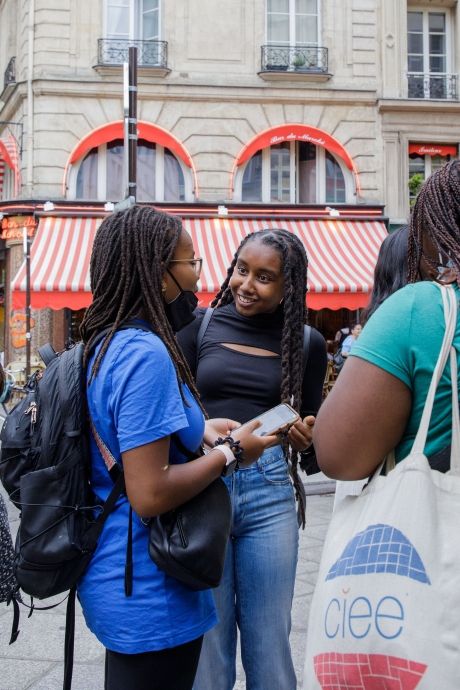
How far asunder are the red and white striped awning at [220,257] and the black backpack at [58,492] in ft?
36.4

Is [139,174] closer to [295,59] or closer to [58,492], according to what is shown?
[295,59]

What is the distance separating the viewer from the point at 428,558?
4.61 ft

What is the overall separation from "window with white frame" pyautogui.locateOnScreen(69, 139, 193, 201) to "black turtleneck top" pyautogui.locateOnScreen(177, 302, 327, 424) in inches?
525

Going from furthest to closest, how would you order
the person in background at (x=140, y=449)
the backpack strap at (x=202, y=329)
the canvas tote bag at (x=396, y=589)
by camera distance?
the backpack strap at (x=202, y=329) < the person in background at (x=140, y=449) < the canvas tote bag at (x=396, y=589)

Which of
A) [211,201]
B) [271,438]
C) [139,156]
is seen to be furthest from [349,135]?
[271,438]

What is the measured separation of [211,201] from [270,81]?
289cm

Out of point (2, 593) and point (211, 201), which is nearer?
point (2, 593)

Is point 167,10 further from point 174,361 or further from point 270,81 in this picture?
Answer: point 174,361

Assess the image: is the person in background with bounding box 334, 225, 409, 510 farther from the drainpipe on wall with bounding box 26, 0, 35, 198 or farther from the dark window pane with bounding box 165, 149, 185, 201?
the drainpipe on wall with bounding box 26, 0, 35, 198

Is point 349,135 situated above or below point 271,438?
above

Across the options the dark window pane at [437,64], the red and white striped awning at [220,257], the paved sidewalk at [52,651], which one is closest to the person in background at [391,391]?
the paved sidewalk at [52,651]

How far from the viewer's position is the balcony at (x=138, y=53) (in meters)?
15.6

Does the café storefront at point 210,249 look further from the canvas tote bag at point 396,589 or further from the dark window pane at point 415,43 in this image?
the canvas tote bag at point 396,589

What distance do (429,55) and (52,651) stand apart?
1612 centimetres
